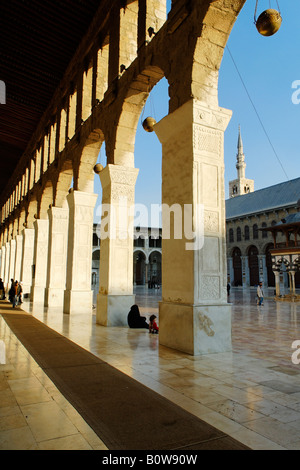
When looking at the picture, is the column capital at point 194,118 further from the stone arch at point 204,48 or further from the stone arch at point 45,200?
the stone arch at point 45,200

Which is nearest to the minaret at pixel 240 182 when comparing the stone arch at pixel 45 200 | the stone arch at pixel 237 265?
the stone arch at pixel 237 265

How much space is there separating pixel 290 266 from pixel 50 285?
1519 centimetres

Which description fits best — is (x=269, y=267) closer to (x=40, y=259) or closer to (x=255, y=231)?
(x=255, y=231)

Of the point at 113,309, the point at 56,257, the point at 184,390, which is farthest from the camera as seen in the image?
the point at 56,257

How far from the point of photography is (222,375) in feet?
13.1

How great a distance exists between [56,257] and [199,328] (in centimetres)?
→ 969

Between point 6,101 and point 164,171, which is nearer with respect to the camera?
point 164,171

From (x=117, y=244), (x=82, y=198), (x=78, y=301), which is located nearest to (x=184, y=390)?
(x=117, y=244)

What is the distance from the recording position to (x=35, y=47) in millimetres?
11438

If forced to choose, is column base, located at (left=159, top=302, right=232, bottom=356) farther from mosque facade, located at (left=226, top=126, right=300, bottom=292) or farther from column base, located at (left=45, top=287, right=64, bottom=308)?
mosque facade, located at (left=226, top=126, right=300, bottom=292)

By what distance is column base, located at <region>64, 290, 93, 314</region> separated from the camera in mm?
10586

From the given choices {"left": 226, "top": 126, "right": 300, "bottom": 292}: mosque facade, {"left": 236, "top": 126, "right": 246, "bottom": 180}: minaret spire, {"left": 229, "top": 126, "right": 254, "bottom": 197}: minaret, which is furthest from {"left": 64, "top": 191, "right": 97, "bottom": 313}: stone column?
{"left": 236, "top": 126, "right": 246, "bottom": 180}: minaret spire

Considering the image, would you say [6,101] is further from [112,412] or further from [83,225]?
[112,412]
